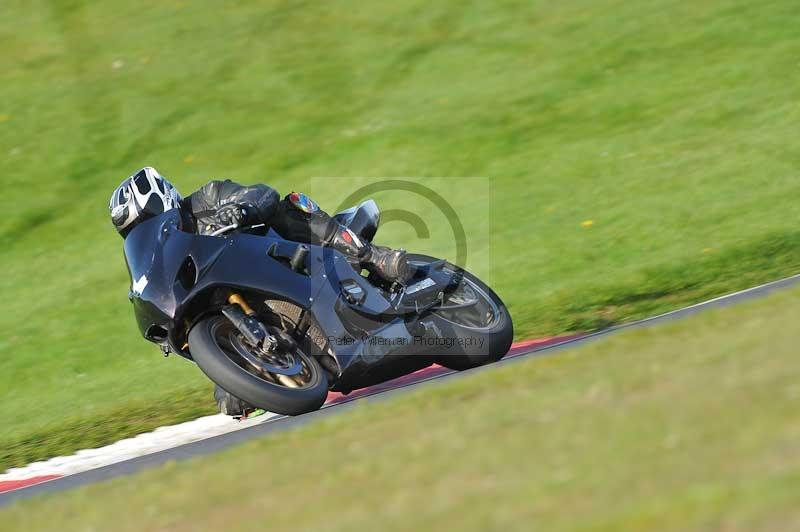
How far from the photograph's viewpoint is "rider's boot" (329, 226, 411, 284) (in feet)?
25.9

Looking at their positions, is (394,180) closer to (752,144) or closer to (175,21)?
(752,144)

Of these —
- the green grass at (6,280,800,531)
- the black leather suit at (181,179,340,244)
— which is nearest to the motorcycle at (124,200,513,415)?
the black leather suit at (181,179,340,244)

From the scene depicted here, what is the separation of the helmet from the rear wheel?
6.13 ft

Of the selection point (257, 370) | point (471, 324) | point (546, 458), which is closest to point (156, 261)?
point (257, 370)

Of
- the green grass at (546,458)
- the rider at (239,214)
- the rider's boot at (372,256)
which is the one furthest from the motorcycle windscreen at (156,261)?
the green grass at (546,458)

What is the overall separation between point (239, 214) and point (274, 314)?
2.30 feet

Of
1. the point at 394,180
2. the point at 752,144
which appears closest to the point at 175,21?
the point at 394,180

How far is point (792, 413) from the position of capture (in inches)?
168

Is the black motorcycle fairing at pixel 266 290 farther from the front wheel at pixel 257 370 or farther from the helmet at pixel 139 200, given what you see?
the front wheel at pixel 257 370

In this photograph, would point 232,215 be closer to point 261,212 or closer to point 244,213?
point 244,213

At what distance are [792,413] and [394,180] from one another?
11107mm

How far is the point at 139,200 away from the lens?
24.4 feet

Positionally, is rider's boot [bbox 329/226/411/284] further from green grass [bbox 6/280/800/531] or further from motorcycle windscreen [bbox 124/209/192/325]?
green grass [bbox 6/280/800/531]

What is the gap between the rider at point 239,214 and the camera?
24.5ft
